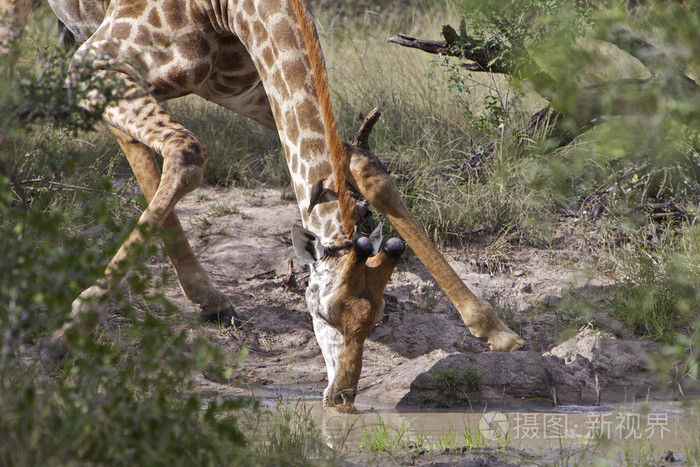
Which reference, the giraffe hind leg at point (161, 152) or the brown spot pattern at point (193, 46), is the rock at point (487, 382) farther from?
the brown spot pattern at point (193, 46)

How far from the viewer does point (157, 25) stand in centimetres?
451

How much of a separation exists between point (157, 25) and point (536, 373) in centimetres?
298

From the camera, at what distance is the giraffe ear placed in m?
3.85

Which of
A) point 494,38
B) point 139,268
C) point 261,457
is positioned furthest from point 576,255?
point 139,268

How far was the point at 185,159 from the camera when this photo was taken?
4.03 m

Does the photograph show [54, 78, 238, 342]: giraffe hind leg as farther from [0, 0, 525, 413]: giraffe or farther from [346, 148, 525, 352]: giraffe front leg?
[346, 148, 525, 352]: giraffe front leg

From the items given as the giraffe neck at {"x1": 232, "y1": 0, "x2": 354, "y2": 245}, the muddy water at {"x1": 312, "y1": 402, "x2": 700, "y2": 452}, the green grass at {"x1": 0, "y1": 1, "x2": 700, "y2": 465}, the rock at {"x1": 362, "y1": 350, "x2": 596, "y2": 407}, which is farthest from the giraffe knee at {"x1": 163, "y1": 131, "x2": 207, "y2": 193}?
the rock at {"x1": 362, "y1": 350, "x2": 596, "y2": 407}

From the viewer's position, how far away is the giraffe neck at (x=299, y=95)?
156 inches

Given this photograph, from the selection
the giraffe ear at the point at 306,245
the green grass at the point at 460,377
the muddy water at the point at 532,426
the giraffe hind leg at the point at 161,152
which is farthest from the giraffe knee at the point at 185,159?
the green grass at the point at 460,377

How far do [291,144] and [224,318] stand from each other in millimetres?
1434

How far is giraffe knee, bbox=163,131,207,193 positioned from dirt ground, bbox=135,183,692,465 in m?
1.09

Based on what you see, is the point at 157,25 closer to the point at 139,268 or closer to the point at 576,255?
the point at 139,268

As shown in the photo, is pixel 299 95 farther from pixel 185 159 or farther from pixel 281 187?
pixel 281 187

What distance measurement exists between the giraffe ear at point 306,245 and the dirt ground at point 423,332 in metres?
0.71
